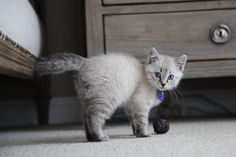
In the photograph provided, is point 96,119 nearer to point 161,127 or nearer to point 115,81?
point 115,81

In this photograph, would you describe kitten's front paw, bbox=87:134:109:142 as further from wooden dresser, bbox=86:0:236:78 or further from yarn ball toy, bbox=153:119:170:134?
wooden dresser, bbox=86:0:236:78

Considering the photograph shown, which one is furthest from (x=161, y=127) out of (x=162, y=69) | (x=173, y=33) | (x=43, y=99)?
(x=43, y=99)

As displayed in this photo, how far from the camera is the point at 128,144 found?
115cm

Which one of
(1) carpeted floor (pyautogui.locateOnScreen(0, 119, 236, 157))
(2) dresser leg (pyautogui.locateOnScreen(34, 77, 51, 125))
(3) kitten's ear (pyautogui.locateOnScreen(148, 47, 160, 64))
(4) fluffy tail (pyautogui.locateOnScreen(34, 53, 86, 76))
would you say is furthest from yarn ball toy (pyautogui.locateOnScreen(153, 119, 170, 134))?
(2) dresser leg (pyautogui.locateOnScreen(34, 77, 51, 125))

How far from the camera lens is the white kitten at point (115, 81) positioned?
1.24 meters

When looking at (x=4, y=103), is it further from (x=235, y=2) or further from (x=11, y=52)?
(x=235, y=2)

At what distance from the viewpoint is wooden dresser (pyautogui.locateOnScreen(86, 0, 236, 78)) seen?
4.93 feet

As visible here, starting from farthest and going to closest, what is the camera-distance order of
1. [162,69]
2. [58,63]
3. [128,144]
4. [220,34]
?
[220,34]
[162,69]
[58,63]
[128,144]

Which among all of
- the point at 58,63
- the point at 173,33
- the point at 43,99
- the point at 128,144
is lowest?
the point at 128,144

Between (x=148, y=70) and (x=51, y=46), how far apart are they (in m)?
0.72

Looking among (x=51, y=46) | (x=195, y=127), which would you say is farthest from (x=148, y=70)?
(x=51, y=46)

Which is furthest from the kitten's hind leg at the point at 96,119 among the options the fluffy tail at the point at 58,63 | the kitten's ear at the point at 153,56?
the kitten's ear at the point at 153,56

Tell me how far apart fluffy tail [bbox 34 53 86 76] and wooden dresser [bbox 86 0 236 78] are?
0.74ft

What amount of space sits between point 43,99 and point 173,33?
0.63m
